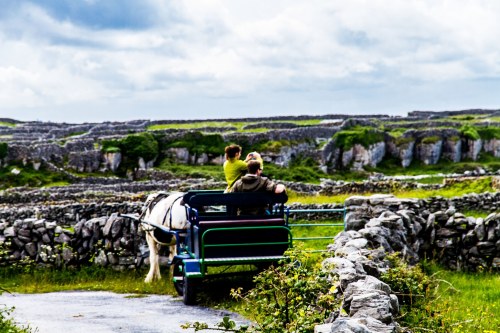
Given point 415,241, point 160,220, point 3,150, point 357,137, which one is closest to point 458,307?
point 415,241

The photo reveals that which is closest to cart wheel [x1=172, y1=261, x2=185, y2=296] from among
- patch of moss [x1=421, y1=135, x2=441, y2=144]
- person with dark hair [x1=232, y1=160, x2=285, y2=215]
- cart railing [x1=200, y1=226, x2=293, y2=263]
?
cart railing [x1=200, y1=226, x2=293, y2=263]

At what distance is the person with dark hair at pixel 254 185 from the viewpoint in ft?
45.3

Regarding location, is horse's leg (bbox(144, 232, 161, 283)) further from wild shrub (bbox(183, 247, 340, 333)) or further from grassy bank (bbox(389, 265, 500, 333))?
wild shrub (bbox(183, 247, 340, 333))

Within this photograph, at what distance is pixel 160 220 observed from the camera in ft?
53.6

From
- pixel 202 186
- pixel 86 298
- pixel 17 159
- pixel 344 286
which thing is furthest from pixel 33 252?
pixel 17 159

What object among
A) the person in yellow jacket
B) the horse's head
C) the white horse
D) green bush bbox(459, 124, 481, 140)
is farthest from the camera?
→ green bush bbox(459, 124, 481, 140)

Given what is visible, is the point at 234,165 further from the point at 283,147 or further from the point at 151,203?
the point at 283,147

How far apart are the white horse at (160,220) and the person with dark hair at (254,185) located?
2064 millimetres

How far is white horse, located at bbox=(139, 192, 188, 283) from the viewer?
50.9 feet

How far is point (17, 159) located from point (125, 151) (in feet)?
33.3

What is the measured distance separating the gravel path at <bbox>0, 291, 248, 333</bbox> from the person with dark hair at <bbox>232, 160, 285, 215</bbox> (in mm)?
2319

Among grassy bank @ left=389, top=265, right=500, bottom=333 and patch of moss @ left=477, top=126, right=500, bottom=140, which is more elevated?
patch of moss @ left=477, top=126, right=500, bottom=140

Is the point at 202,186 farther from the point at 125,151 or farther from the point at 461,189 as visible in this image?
the point at 125,151

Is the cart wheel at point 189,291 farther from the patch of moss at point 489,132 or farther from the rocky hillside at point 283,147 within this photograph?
the patch of moss at point 489,132
